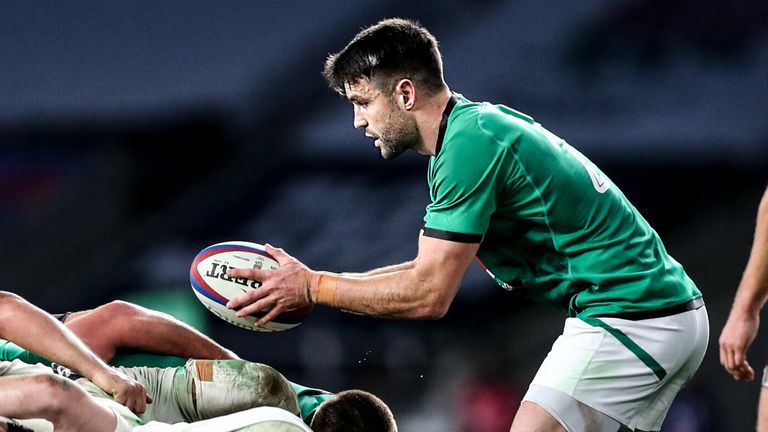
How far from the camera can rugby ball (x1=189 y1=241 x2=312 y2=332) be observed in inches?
122

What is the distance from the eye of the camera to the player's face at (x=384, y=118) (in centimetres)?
282

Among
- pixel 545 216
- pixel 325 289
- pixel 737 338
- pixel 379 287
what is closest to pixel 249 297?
pixel 325 289

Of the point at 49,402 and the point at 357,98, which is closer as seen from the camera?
the point at 49,402

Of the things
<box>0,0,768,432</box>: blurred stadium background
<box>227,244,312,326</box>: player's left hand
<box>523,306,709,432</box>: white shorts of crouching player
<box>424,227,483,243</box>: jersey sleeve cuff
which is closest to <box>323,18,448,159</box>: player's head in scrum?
<box>424,227,483,243</box>: jersey sleeve cuff

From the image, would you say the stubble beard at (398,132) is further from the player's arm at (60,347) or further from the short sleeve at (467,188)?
the player's arm at (60,347)

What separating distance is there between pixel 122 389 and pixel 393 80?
1.08 metres

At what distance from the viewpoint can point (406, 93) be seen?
9.25 feet

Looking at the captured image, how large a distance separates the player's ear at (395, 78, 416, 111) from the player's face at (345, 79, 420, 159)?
14mm

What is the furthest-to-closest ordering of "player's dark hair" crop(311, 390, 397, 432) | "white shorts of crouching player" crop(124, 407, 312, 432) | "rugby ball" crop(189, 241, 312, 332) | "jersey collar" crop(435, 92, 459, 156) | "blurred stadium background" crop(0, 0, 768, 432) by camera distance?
1. "blurred stadium background" crop(0, 0, 768, 432)
2. "rugby ball" crop(189, 241, 312, 332)
3. "player's dark hair" crop(311, 390, 397, 432)
4. "jersey collar" crop(435, 92, 459, 156)
5. "white shorts of crouching player" crop(124, 407, 312, 432)

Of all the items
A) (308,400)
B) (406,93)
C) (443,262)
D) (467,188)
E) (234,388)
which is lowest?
(308,400)

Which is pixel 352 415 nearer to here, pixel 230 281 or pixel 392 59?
pixel 230 281

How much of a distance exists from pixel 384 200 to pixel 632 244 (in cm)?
479

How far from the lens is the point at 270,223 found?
733 centimetres

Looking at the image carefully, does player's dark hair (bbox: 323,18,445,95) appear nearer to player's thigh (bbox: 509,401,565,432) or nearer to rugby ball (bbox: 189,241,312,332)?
rugby ball (bbox: 189,241,312,332)
